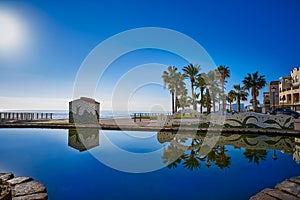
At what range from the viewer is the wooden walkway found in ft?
16.5

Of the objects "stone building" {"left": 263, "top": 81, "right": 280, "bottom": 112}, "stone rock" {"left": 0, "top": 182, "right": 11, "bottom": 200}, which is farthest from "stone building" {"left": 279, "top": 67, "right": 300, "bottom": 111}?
"stone rock" {"left": 0, "top": 182, "right": 11, "bottom": 200}

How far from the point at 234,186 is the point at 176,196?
1928 millimetres

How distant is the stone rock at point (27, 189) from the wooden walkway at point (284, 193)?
17.6 feet

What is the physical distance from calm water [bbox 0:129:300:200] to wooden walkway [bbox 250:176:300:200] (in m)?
0.55

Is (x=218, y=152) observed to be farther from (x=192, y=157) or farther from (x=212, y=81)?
(x=212, y=81)

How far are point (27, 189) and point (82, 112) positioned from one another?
2038 centimetres

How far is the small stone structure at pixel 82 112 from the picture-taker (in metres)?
25.0

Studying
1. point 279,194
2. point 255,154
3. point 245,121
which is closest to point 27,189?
point 279,194

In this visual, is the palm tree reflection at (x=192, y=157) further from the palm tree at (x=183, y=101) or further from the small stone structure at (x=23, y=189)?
the palm tree at (x=183, y=101)

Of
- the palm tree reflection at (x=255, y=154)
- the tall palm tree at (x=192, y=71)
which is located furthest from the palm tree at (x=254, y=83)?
the palm tree reflection at (x=255, y=154)

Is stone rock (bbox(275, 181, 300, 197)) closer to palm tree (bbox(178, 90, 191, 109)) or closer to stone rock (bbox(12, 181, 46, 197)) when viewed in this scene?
stone rock (bbox(12, 181, 46, 197))

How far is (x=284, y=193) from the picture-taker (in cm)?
527

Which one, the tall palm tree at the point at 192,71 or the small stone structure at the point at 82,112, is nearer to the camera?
the small stone structure at the point at 82,112

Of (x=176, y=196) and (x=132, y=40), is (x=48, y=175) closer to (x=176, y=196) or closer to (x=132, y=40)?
(x=176, y=196)
